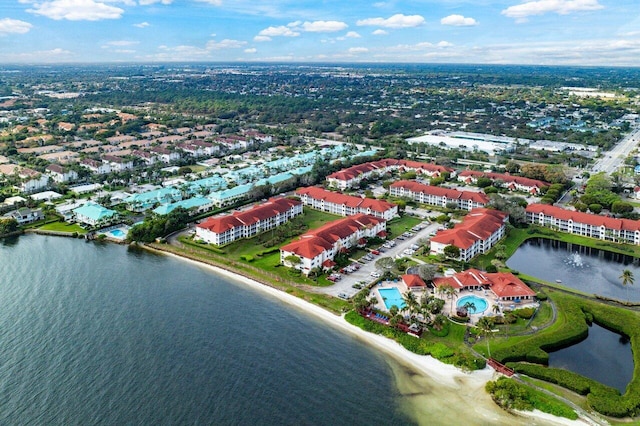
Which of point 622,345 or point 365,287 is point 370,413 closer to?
point 365,287

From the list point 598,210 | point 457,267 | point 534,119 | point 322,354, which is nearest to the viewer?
point 322,354

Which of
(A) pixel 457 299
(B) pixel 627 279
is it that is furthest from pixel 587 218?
(A) pixel 457 299

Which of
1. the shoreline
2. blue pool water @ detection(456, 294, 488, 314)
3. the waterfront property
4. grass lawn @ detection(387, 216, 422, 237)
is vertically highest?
the waterfront property

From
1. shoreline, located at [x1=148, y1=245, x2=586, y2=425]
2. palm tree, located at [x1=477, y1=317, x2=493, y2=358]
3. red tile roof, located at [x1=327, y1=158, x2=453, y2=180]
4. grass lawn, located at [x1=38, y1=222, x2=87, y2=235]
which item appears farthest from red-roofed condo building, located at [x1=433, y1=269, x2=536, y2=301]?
grass lawn, located at [x1=38, y1=222, x2=87, y2=235]

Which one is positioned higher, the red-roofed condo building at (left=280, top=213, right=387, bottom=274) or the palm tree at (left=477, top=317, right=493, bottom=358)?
the red-roofed condo building at (left=280, top=213, right=387, bottom=274)

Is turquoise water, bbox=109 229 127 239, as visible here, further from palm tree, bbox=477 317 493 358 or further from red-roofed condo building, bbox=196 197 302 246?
palm tree, bbox=477 317 493 358

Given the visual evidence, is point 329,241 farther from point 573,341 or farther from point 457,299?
point 573,341

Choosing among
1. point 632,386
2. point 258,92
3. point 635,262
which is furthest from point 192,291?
A: point 258,92

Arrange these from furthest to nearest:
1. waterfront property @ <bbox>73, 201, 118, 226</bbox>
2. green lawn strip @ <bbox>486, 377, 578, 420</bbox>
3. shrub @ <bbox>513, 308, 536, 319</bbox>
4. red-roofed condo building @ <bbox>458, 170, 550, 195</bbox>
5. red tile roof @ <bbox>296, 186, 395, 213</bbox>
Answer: red-roofed condo building @ <bbox>458, 170, 550, 195</bbox>
red tile roof @ <bbox>296, 186, 395, 213</bbox>
waterfront property @ <bbox>73, 201, 118, 226</bbox>
shrub @ <bbox>513, 308, 536, 319</bbox>
green lawn strip @ <bbox>486, 377, 578, 420</bbox>
